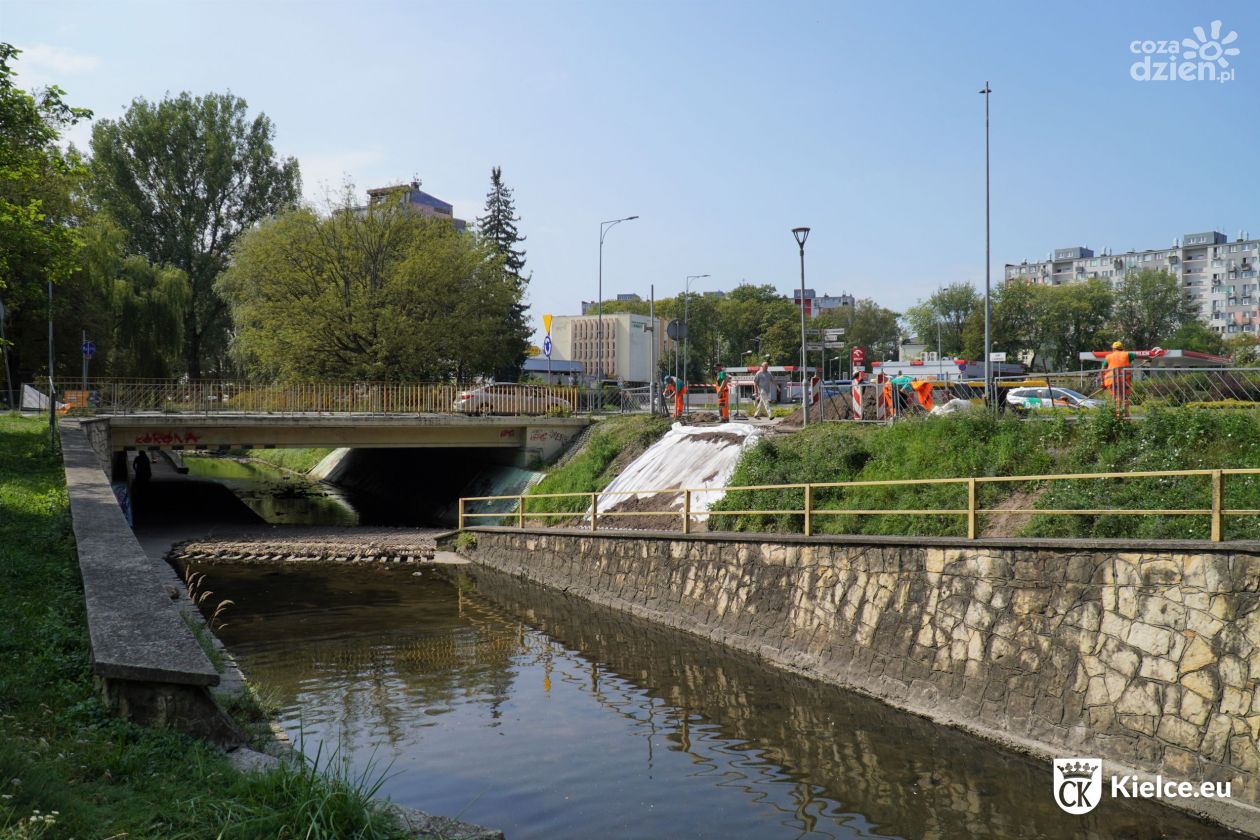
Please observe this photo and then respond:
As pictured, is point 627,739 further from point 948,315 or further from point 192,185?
point 948,315

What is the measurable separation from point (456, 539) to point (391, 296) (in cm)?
1834

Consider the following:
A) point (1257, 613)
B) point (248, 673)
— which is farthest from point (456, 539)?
point (1257, 613)

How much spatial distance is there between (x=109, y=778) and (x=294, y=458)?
55719mm

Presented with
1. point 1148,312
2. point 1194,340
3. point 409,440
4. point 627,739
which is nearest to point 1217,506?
point 627,739

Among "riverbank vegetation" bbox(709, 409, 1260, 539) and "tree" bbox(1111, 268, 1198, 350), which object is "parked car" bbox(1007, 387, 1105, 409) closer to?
"riverbank vegetation" bbox(709, 409, 1260, 539)

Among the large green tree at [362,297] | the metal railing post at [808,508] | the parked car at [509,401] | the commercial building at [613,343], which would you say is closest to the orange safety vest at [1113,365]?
the metal railing post at [808,508]

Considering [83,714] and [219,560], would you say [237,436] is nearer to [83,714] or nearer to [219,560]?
[219,560]

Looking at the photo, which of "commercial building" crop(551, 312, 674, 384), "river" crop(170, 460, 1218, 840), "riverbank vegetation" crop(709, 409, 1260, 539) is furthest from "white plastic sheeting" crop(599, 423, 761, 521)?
→ "commercial building" crop(551, 312, 674, 384)

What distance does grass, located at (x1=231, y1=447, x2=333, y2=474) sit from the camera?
5541 cm

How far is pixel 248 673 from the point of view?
14.8 m

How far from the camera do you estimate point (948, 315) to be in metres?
104

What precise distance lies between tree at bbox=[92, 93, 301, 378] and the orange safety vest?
47349mm

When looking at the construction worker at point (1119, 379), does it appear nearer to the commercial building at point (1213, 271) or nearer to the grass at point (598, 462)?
the grass at point (598, 462)

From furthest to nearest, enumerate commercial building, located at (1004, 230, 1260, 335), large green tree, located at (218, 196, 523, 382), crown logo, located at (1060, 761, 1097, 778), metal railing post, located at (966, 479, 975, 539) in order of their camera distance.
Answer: commercial building, located at (1004, 230, 1260, 335), large green tree, located at (218, 196, 523, 382), metal railing post, located at (966, 479, 975, 539), crown logo, located at (1060, 761, 1097, 778)
